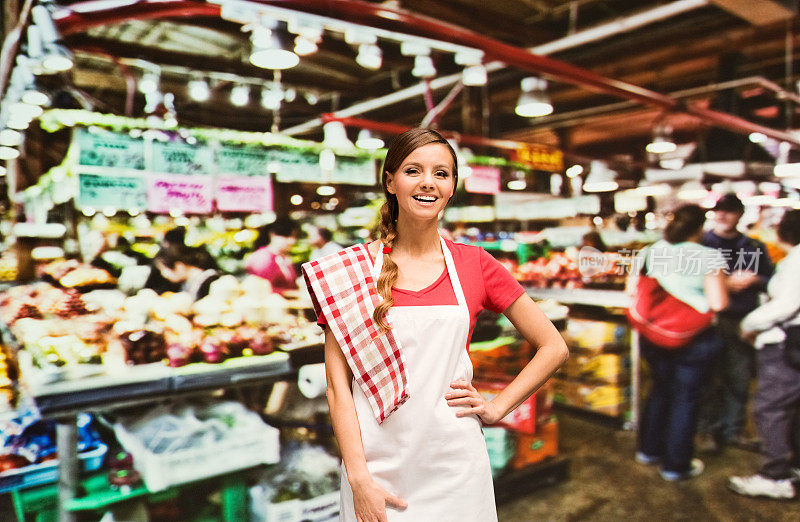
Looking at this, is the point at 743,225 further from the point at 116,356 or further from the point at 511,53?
the point at 116,356

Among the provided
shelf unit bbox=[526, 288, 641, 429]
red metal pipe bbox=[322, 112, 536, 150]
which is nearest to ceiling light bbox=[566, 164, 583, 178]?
red metal pipe bbox=[322, 112, 536, 150]

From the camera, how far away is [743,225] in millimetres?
3467

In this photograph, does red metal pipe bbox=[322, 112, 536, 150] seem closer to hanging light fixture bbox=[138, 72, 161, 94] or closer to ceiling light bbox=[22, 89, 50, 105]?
hanging light fixture bbox=[138, 72, 161, 94]

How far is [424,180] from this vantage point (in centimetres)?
144

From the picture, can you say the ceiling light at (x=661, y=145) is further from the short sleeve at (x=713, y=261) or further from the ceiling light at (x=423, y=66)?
the ceiling light at (x=423, y=66)

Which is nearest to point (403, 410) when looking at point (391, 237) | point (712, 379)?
point (391, 237)

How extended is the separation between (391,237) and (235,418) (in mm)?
1717

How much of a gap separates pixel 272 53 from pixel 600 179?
2351 millimetres

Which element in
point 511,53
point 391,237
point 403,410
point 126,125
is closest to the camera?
point 403,410

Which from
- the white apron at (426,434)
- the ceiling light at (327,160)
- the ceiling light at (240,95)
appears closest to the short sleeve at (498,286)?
the white apron at (426,434)

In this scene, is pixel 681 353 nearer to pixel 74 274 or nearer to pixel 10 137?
pixel 74 274

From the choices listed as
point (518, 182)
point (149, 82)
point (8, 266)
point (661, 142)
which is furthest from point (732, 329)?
point (8, 266)

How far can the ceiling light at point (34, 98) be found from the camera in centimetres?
288

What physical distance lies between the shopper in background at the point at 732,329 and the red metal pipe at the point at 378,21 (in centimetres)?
75
